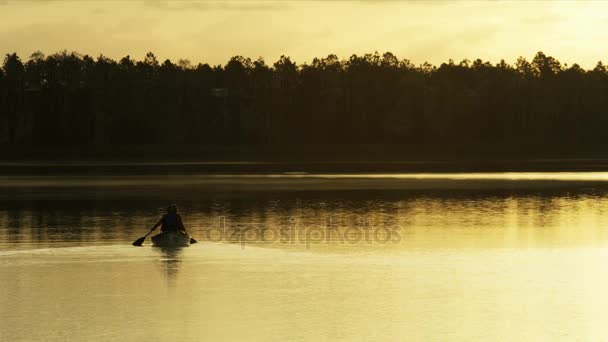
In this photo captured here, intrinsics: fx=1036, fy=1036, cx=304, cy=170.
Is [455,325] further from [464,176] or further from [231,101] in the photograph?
[231,101]

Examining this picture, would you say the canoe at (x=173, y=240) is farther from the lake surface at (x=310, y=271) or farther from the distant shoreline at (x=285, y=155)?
the distant shoreline at (x=285, y=155)

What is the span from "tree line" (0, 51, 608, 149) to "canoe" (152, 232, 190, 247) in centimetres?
12827

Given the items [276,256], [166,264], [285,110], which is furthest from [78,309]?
[285,110]

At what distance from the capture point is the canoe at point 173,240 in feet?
122

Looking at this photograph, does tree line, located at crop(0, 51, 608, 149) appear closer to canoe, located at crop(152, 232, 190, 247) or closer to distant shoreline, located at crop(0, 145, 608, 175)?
distant shoreline, located at crop(0, 145, 608, 175)

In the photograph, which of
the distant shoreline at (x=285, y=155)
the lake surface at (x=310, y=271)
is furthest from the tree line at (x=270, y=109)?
the lake surface at (x=310, y=271)

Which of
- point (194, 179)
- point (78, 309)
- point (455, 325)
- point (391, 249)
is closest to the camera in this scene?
point (455, 325)

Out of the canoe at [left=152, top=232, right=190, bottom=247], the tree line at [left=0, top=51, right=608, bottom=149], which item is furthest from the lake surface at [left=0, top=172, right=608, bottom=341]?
the tree line at [left=0, top=51, right=608, bottom=149]

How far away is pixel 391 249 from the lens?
118 ft

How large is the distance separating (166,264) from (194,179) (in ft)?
182

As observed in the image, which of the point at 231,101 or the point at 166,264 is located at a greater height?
the point at 231,101

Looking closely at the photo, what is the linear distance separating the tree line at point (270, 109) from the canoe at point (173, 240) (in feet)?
421

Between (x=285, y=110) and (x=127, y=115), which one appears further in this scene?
(x=285, y=110)

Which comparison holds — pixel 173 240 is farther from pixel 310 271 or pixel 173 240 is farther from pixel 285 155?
pixel 285 155
